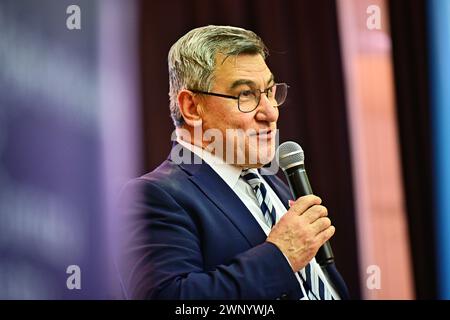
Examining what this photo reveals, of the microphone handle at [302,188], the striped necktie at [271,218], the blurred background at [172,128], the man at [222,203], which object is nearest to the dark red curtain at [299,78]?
the blurred background at [172,128]

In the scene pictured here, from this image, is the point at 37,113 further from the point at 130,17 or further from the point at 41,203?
the point at 130,17

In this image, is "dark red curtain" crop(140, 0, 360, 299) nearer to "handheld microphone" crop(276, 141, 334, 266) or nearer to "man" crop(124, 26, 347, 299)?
"man" crop(124, 26, 347, 299)

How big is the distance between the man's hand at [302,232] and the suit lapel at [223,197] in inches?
4.2

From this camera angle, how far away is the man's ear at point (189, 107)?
1866mm

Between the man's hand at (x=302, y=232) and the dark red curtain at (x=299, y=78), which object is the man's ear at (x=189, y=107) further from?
the man's hand at (x=302, y=232)

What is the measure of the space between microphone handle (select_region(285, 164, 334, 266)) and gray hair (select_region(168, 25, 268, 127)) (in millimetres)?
358

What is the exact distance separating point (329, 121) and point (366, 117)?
14 centimetres

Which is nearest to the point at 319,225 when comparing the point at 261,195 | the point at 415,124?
the point at 261,195

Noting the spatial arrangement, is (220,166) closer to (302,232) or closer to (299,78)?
(302,232)

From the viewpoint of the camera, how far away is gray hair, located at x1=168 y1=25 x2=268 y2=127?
182 cm

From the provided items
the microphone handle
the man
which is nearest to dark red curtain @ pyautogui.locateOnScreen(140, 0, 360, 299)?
the man

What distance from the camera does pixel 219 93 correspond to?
184 cm

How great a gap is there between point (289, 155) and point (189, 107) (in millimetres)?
339

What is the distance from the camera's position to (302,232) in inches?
66.1
